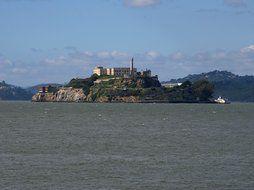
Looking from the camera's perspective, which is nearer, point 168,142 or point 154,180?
point 154,180

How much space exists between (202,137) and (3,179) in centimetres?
4242

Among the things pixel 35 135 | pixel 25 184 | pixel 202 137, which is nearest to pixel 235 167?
pixel 25 184

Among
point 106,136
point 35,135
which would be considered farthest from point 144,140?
point 35,135

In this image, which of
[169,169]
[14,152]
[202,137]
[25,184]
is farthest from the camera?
[202,137]

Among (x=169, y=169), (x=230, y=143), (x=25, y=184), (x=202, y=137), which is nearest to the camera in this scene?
(x=25, y=184)

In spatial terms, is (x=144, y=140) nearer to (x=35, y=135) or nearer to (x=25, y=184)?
(x=35, y=135)

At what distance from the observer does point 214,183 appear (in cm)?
4578

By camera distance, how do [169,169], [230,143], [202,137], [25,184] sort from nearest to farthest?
[25,184] < [169,169] < [230,143] < [202,137]

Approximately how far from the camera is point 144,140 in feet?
259

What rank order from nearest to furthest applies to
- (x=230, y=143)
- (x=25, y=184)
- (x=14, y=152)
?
(x=25, y=184), (x=14, y=152), (x=230, y=143)

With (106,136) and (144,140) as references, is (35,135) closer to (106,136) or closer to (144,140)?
(106,136)

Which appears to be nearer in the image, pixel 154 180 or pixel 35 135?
pixel 154 180

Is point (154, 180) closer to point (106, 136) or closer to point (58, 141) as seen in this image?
point (58, 141)

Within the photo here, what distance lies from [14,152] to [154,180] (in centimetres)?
2061
